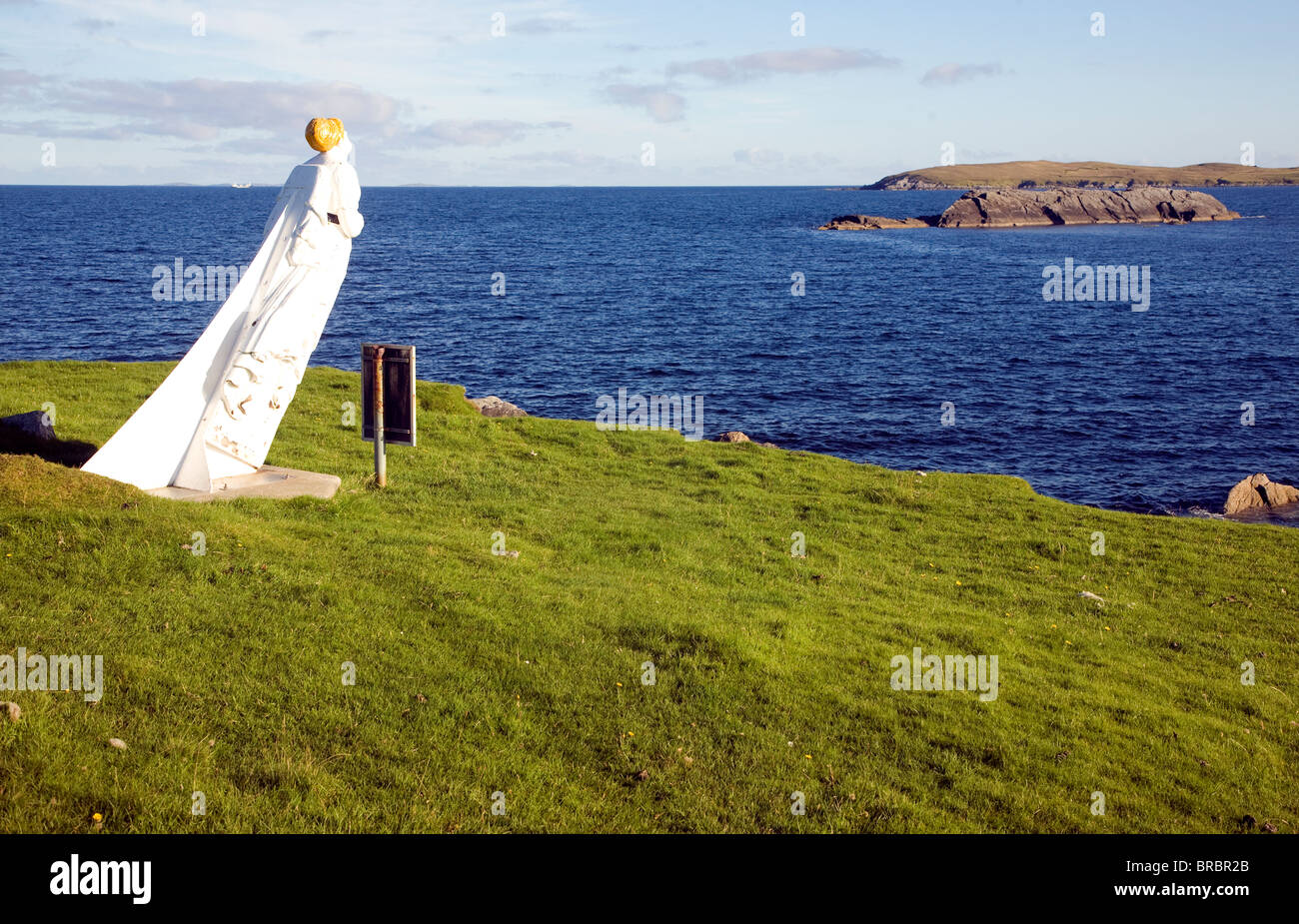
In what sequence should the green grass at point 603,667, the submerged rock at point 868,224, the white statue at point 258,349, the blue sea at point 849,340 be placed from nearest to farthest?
the green grass at point 603,667
the white statue at point 258,349
the blue sea at point 849,340
the submerged rock at point 868,224

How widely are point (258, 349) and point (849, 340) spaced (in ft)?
166

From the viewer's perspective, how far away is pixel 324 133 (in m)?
16.4

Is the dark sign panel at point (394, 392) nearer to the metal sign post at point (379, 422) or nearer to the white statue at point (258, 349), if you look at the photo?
the metal sign post at point (379, 422)

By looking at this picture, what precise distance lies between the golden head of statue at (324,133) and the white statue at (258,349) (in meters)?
0.02

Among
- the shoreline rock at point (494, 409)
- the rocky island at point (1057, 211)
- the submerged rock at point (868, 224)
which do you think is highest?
the rocky island at point (1057, 211)

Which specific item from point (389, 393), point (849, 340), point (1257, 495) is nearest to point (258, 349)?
point (389, 393)

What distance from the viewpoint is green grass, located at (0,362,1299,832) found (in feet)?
28.3

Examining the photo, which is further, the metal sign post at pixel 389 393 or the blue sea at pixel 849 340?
the blue sea at pixel 849 340

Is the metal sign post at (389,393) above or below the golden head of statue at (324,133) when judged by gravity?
below

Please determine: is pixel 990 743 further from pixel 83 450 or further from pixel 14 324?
pixel 14 324

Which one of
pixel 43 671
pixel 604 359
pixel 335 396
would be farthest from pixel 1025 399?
pixel 43 671

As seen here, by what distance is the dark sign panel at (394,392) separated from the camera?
17297 millimetres
